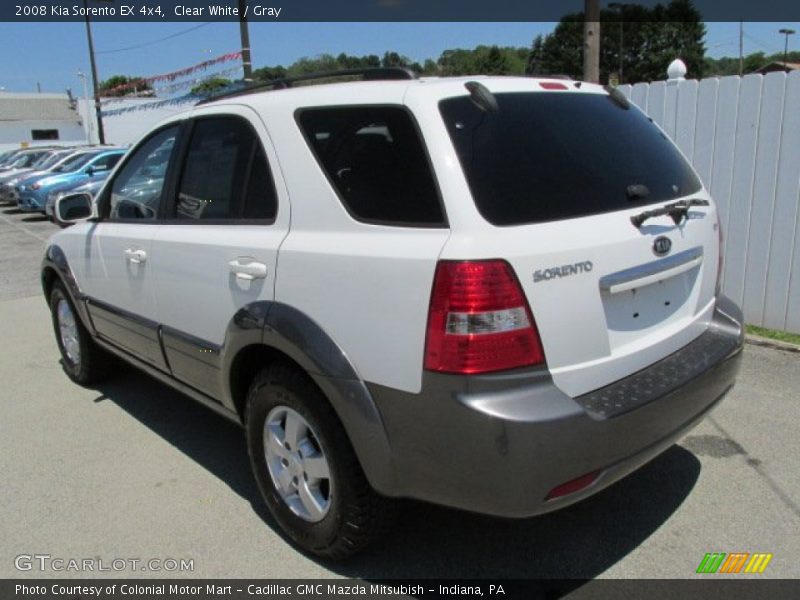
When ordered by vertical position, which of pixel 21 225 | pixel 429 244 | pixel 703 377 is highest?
pixel 429 244

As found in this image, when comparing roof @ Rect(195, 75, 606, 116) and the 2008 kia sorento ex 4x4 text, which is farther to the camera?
roof @ Rect(195, 75, 606, 116)

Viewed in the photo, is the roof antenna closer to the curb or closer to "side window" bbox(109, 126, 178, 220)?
"side window" bbox(109, 126, 178, 220)

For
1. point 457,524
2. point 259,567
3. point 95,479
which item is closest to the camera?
point 259,567

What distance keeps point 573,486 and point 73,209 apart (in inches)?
141

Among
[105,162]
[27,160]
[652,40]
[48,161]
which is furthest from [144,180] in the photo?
[652,40]

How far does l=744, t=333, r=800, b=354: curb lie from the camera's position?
4863 millimetres

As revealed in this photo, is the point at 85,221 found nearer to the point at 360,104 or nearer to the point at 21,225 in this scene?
the point at 360,104

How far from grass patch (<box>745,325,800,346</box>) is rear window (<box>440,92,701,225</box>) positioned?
2.83 metres

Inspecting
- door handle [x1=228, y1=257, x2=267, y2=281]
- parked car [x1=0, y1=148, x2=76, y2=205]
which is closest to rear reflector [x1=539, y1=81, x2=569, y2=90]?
door handle [x1=228, y1=257, x2=267, y2=281]

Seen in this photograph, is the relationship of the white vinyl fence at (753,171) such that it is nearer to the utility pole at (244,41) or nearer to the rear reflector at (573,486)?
the rear reflector at (573,486)

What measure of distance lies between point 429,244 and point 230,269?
1078 mm

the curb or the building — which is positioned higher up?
the building

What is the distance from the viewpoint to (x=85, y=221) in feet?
14.1

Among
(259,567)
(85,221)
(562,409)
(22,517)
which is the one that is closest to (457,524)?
(259,567)
